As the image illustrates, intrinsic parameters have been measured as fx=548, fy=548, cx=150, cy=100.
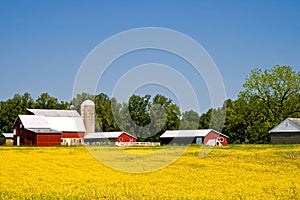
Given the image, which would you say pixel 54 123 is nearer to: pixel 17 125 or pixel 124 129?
pixel 17 125

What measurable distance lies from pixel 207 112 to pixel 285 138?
45534mm

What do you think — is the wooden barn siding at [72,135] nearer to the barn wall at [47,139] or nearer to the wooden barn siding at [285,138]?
the barn wall at [47,139]

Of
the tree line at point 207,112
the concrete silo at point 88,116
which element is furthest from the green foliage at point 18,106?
the concrete silo at point 88,116

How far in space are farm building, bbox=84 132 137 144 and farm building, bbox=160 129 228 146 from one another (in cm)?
630

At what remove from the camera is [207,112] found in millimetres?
128125

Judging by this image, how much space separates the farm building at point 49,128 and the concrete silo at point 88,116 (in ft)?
9.02

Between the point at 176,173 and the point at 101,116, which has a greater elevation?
the point at 101,116

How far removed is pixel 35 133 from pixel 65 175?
2483 inches

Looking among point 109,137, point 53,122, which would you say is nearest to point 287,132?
point 109,137

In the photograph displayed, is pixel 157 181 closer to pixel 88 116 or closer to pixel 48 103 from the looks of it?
pixel 88 116

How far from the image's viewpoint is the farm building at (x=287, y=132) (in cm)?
8181

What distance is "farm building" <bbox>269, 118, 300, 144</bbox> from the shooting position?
81812 millimetres

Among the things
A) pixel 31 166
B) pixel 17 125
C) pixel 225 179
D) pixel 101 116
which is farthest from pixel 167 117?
pixel 225 179

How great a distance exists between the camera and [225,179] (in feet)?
79.7
